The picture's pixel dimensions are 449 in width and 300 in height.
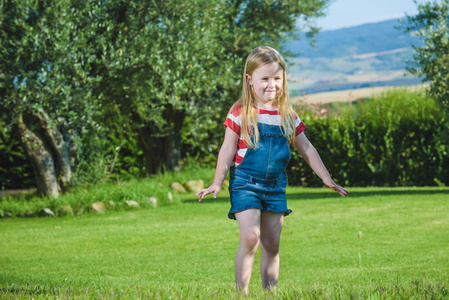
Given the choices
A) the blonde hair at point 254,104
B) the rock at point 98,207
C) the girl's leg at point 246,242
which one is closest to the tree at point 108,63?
the rock at point 98,207

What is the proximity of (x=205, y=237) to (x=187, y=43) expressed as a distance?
16.7ft

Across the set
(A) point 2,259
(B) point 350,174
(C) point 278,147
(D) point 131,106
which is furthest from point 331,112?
(C) point 278,147

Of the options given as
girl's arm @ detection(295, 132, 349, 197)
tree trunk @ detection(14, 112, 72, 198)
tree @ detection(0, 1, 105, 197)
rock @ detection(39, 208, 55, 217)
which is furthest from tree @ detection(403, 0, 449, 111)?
girl's arm @ detection(295, 132, 349, 197)

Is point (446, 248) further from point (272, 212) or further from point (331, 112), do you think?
point (331, 112)

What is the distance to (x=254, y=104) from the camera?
4.45 meters

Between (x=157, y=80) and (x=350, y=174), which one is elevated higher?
(x=157, y=80)

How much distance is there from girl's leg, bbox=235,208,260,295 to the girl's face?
847mm

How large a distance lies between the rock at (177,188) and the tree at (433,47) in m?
6.20

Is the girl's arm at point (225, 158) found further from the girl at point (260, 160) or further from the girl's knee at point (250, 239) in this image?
the girl's knee at point (250, 239)

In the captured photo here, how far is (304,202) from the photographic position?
505 inches

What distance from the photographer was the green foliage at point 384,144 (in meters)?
16.1

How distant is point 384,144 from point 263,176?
43.0 feet

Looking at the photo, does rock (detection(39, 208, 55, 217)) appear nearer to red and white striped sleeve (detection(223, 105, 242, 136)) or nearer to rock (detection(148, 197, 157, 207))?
rock (detection(148, 197, 157, 207))

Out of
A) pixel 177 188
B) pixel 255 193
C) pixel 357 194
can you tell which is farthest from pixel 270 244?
pixel 177 188
